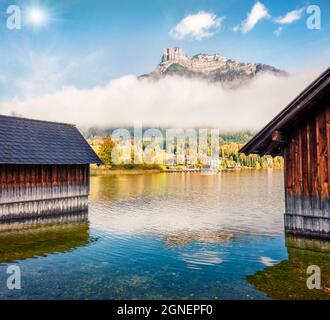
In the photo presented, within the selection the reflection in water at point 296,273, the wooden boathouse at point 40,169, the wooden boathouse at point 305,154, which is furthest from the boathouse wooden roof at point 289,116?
the wooden boathouse at point 40,169

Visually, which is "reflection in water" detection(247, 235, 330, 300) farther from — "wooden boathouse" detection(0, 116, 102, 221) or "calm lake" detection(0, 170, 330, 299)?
"wooden boathouse" detection(0, 116, 102, 221)

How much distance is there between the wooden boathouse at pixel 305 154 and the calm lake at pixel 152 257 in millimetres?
1542

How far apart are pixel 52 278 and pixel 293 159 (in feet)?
41.6

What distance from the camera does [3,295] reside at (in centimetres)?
1103

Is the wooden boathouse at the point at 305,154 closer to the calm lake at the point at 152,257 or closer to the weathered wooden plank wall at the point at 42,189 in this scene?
the calm lake at the point at 152,257

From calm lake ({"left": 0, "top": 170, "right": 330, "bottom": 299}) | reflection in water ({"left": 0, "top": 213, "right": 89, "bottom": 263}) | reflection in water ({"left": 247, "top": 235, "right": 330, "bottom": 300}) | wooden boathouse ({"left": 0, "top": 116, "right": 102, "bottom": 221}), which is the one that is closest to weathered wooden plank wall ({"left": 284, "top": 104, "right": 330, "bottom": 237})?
reflection in water ({"left": 247, "top": 235, "right": 330, "bottom": 300})

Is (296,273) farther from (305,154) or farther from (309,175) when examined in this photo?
(305,154)

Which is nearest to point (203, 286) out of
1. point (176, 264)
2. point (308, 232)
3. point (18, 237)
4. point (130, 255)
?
point (176, 264)

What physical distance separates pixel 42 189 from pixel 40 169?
1.71 metres

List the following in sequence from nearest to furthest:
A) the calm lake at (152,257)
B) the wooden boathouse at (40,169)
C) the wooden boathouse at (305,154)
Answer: the calm lake at (152,257), the wooden boathouse at (305,154), the wooden boathouse at (40,169)

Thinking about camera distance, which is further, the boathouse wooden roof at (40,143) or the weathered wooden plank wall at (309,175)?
the boathouse wooden roof at (40,143)

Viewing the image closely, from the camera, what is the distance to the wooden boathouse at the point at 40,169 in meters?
24.3
